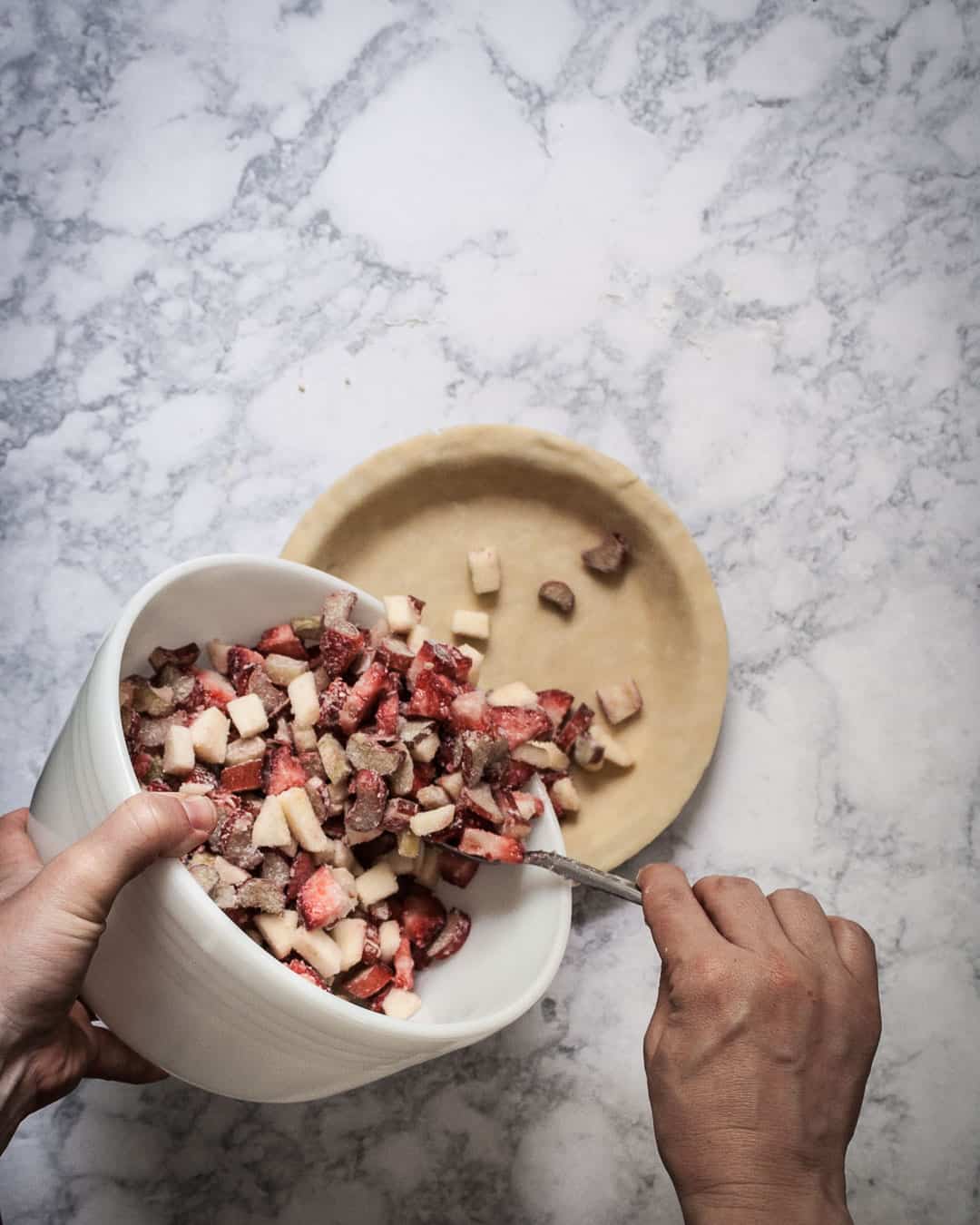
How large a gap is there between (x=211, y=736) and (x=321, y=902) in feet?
0.67

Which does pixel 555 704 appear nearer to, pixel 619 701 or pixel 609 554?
pixel 619 701

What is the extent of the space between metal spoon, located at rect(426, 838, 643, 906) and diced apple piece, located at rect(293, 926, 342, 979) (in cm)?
15

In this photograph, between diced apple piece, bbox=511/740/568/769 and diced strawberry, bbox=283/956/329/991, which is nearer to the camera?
diced strawberry, bbox=283/956/329/991

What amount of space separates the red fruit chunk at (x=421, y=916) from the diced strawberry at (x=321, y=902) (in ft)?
0.37

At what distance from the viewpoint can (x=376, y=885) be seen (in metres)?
1.12

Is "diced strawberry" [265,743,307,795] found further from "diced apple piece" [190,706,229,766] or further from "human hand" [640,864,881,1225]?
"human hand" [640,864,881,1225]

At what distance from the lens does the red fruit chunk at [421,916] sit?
1.14 meters

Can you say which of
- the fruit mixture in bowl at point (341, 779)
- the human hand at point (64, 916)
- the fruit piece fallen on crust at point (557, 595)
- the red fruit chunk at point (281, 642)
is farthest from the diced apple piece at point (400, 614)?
the human hand at point (64, 916)

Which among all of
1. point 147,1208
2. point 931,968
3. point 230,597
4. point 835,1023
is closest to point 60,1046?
point 147,1208

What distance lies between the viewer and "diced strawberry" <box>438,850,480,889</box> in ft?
3.80

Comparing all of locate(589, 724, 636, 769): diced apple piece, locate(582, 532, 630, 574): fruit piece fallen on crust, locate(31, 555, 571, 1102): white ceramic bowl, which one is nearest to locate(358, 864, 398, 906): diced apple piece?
locate(31, 555, 571, 1102): white ceramic bowl

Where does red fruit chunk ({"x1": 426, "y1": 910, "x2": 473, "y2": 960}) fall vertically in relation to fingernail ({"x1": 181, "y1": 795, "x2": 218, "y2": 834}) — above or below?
below

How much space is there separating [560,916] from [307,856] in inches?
10.9

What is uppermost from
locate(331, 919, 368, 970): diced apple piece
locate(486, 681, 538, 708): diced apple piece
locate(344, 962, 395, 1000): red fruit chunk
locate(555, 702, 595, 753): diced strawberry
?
locate(486, 681, 538, 708): diced apple piece
